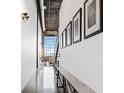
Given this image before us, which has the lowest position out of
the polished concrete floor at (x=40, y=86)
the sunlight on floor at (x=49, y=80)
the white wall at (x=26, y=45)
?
the sunlight on floor at (x=49, y=80)

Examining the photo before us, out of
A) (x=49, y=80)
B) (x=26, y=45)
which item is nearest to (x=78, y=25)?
(x=26, y=45)

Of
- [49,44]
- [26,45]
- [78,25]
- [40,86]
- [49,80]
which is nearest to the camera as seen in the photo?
[78,25]

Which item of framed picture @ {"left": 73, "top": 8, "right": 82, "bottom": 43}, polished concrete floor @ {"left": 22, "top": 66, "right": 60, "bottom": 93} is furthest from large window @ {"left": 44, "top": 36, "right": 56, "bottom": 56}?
framed picture @ {"left": 73, "top": 8, "right": 82, "bottom": 43}

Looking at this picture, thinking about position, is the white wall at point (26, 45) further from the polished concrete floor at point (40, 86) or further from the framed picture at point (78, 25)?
the framed picture at point (78, 25)

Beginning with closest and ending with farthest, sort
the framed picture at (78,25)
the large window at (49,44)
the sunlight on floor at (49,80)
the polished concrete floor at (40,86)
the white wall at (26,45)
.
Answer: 1. the framed picture at (78,25)
2. the white wall at (26,45)
3. the polished concrete floor at (40,86)
4. the sunlight on floor at (49,80)
5. the large window at (49,44)

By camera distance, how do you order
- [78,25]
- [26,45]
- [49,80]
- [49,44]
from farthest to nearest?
1. [49,44]
2. [49,80]
3. [26,45]
4. [78,25]

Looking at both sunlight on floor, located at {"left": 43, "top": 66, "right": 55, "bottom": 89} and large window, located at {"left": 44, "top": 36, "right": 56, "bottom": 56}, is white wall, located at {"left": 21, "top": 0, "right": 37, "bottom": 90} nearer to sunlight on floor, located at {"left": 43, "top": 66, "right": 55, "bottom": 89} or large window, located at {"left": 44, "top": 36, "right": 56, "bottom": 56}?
sunlight on floor, located at {"left": 43, "top": 66, "right": 55, "bottom": 89}

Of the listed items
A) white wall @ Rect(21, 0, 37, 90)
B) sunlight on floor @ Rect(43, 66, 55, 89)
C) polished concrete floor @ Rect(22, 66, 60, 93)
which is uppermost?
white wall @ Rect(21, 0, 37, 90)

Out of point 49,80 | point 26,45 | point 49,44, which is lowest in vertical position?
point 49,80

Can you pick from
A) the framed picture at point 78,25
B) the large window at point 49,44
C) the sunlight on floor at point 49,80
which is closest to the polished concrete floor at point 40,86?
the sunlight on floor at point 49,80

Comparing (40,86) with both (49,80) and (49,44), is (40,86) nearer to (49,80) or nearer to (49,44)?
(49,80)

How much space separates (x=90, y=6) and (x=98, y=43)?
70 cm
